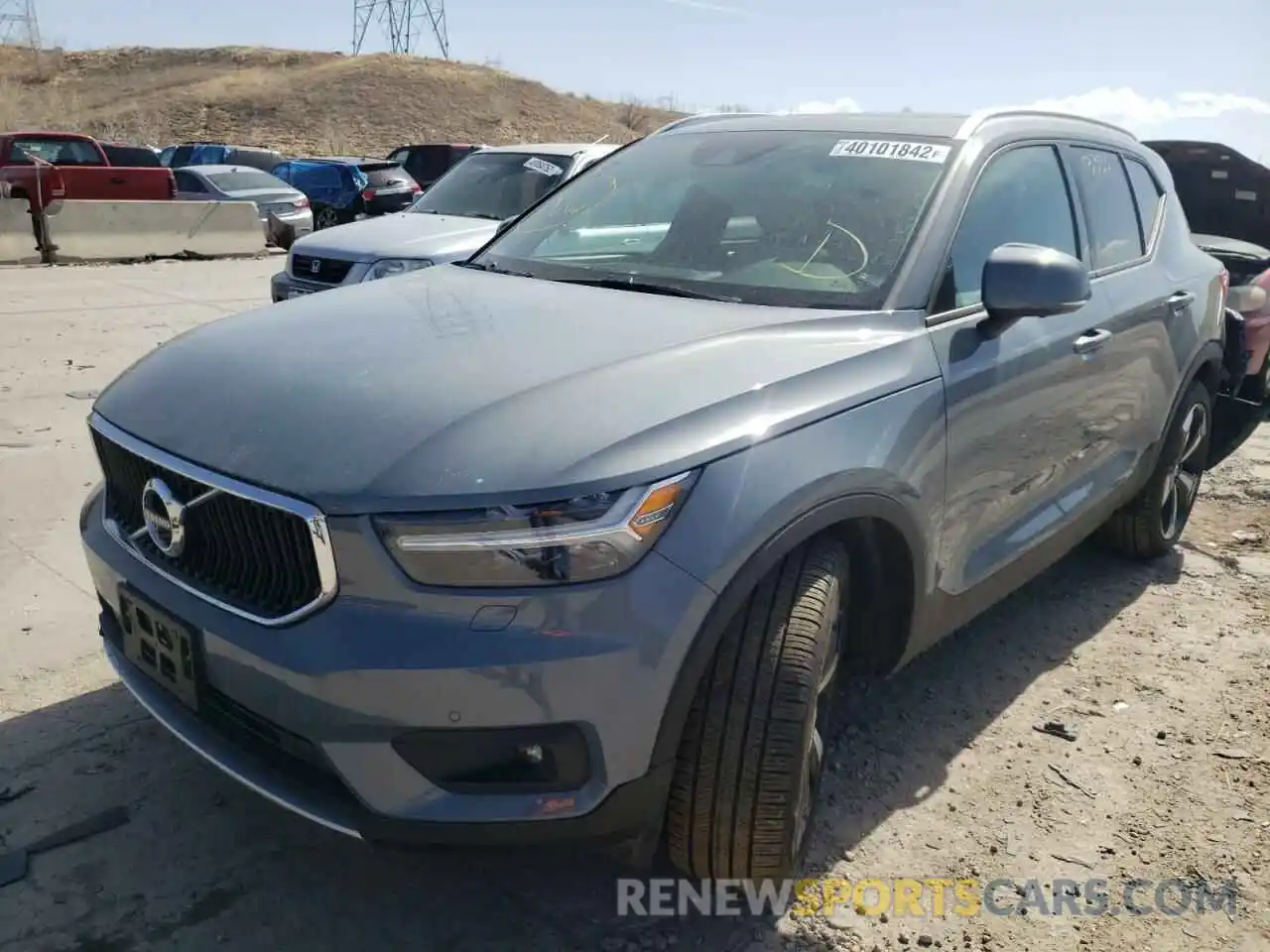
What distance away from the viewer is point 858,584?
2766 millimetres

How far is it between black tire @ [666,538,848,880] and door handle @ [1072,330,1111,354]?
150 cm

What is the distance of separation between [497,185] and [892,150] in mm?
6259

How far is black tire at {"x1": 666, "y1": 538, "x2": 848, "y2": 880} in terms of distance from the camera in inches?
86.6

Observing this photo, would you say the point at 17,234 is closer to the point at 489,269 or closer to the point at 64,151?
the point at 64,151

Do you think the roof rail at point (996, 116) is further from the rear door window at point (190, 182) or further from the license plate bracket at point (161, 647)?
the rear door window at point (190, 182)

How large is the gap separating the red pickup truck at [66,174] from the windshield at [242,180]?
649mm

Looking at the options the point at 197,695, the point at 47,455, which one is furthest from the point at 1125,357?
the point at 47,455

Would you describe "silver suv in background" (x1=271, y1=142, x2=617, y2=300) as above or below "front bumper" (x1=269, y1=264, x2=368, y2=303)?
above

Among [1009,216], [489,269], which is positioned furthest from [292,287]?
[1009,216]

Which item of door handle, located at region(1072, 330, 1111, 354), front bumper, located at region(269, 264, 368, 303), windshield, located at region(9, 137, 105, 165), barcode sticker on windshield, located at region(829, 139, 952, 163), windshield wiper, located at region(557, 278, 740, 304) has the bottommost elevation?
front bumper, located at region(269, 264, 368, 303)

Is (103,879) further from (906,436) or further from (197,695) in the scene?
(906,436)

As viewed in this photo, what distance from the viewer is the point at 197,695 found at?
2256 mm

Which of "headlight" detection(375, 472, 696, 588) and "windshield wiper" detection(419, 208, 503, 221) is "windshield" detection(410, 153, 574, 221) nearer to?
"windshield wiper" detection(419, 208, 503, 221)

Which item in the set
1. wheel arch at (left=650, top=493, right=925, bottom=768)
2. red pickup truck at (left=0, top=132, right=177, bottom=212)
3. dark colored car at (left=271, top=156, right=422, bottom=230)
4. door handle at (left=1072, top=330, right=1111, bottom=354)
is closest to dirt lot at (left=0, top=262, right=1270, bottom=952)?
wheel arch at (left=650, top=493, right=925, bottom=768)
